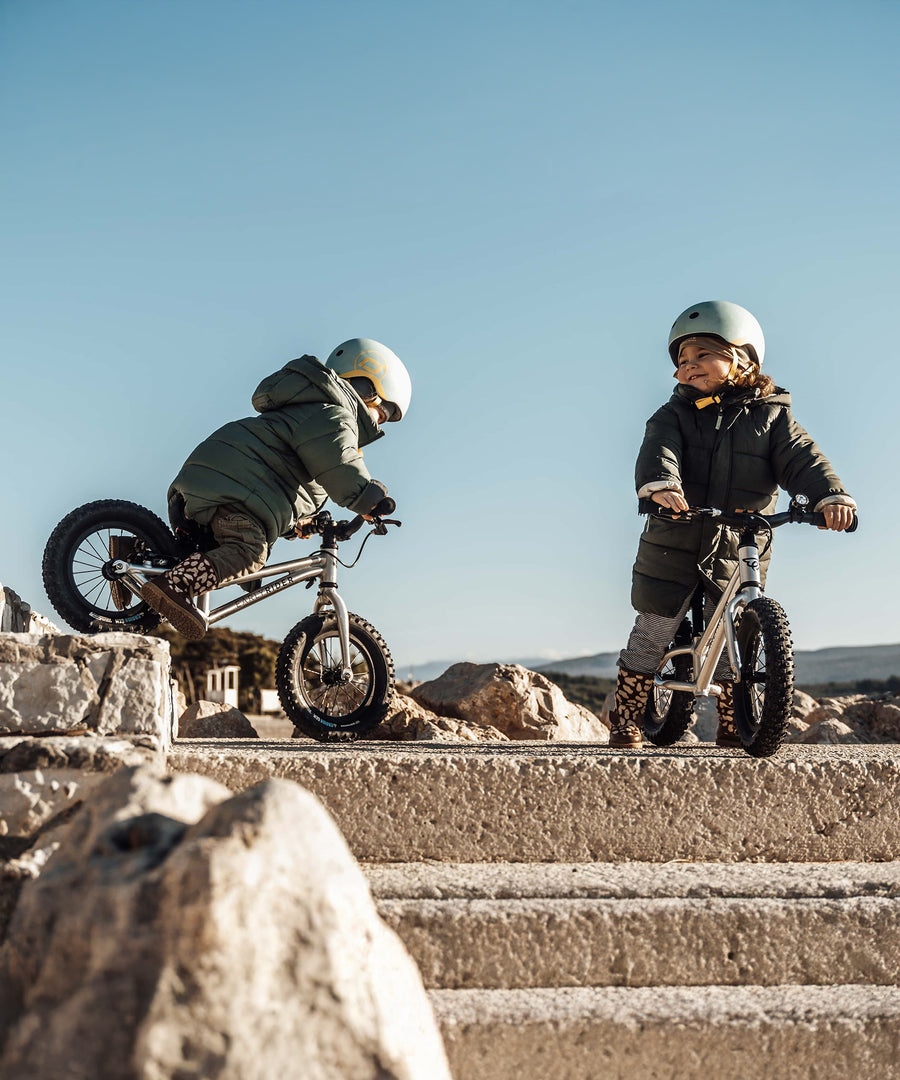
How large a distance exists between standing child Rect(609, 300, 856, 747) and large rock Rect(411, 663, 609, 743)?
82.7 inches

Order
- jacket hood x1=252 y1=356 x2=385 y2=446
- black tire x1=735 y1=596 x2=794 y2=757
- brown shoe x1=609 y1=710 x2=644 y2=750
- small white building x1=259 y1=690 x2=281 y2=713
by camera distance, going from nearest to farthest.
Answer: black tire x1=735 y1=596 x2=794 y2=757 < brown shoe x1=609 y1=710 x2=644 y2=750 < jacket hood x1=252 y1=356 x2=385 y2=446 < small white building x1=259 y1=690 x2=281 y2=713

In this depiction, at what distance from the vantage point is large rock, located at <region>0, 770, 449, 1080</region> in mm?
1634

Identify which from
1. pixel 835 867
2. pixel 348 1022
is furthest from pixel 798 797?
pixel 348 1022

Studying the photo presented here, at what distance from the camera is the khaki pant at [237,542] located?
4.34 meters

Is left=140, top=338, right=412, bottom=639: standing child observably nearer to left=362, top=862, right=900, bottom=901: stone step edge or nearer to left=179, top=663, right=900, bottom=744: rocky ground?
left=179, top=663, right=900, bottom=744: rocky ground

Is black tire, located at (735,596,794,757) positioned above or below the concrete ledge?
above

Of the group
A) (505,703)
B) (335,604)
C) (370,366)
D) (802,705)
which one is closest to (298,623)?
(335,604)

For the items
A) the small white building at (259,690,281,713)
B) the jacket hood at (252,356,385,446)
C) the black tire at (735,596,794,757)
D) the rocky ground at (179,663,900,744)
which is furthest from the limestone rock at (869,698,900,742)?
the small white building at (259,690,281,713)

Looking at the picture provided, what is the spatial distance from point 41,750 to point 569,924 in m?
1.41

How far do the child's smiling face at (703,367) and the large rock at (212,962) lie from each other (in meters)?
3.11

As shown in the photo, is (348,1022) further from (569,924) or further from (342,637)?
→ (342,637)

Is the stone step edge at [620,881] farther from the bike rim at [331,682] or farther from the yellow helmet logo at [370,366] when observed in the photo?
the yellow helmet logo at [370,366]

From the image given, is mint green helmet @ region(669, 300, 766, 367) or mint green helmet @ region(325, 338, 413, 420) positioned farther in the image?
mint green helmet @ region(325, 338, 413, 420)

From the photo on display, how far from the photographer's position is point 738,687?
12.1 feet
